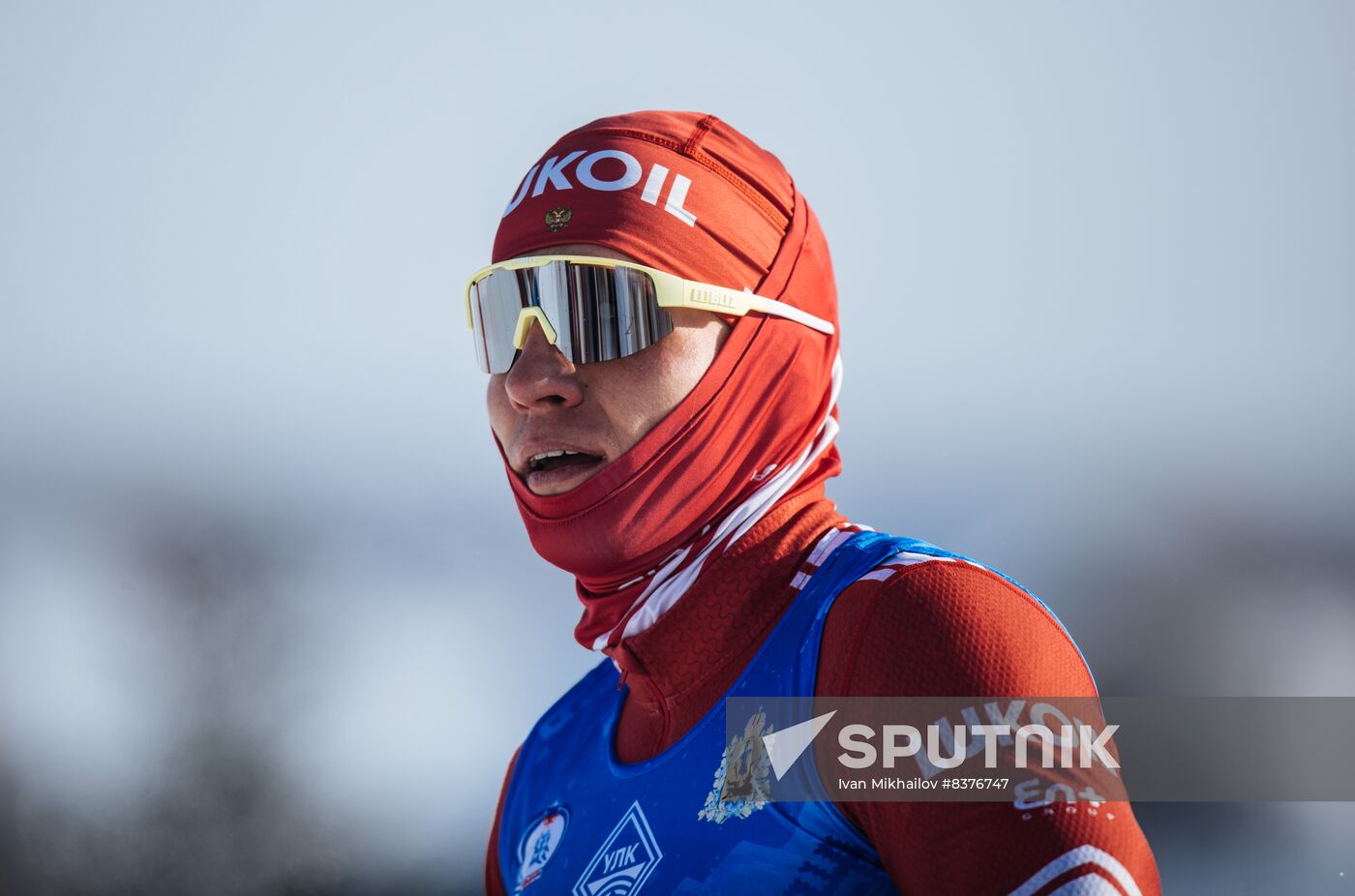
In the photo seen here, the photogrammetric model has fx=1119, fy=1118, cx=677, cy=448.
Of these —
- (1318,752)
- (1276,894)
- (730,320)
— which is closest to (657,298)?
(730,320)

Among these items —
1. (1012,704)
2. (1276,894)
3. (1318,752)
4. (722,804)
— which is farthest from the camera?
(1276,894)

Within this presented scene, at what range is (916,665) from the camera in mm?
1549

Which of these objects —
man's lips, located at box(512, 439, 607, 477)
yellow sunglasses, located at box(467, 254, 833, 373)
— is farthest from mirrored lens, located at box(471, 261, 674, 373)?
man's lips, located at box(512, 439, 607, 477)

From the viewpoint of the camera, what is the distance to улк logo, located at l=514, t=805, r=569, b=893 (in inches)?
86.1

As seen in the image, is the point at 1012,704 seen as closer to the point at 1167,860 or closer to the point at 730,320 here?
the point at 730,320

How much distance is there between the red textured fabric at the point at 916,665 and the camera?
1371 mm

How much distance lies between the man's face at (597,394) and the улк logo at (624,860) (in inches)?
24.1

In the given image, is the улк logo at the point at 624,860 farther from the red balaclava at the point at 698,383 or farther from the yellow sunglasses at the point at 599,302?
the yellow sunglasses at the point at 599,302

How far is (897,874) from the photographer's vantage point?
1514 millimetres

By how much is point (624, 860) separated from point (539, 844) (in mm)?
406

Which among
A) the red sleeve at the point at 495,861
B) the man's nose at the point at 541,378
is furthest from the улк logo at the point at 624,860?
the man's nose at the point at 541,378

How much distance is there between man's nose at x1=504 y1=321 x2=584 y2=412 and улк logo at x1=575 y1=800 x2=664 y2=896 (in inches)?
29.4

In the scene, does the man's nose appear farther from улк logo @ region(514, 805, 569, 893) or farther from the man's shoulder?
улк logo @ region(514, 805, 569, 893)

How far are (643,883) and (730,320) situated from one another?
1.02 m
